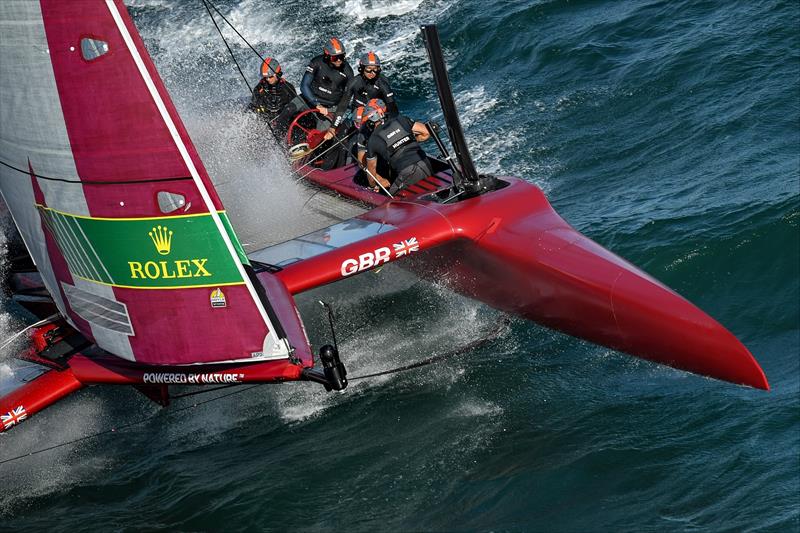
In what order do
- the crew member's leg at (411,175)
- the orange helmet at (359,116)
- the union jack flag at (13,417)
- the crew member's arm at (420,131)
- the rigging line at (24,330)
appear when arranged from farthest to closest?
the orange helmet at (359,116)
the crew member's arm at (420,131)
the crew member's leg at (411,175)
the rigging line at (24,330)
the union jack flag at (13,417)

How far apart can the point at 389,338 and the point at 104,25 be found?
150 inches

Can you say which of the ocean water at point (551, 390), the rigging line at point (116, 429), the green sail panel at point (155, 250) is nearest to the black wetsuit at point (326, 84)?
the ocean water at point (551, 390)

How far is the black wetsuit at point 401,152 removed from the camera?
9.41 m

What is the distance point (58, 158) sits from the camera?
668 centimetres

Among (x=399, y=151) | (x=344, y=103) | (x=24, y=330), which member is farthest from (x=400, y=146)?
(x=24, y=330)

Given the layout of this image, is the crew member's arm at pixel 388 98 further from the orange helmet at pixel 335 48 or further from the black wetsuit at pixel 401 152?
the black wetsuit at pixel 401 152

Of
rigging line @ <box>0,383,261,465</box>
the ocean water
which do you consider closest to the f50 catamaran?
the ocean water

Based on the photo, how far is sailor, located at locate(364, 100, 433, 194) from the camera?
371 inches

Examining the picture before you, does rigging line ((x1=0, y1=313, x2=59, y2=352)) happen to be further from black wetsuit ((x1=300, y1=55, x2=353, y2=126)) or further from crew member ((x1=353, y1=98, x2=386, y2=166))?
black wetsuit ((x1=300, y1=55, x2=353, y2=126))

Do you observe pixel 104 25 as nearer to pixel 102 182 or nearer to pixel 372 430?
pixel 102 182

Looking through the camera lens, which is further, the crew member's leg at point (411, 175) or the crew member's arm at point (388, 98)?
the crew member's arm at point (388, 98)

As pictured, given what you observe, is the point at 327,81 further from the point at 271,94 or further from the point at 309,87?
the point at 271,94

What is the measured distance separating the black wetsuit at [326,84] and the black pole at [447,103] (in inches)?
149

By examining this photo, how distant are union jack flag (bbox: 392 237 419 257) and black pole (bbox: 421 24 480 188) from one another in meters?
0.86
